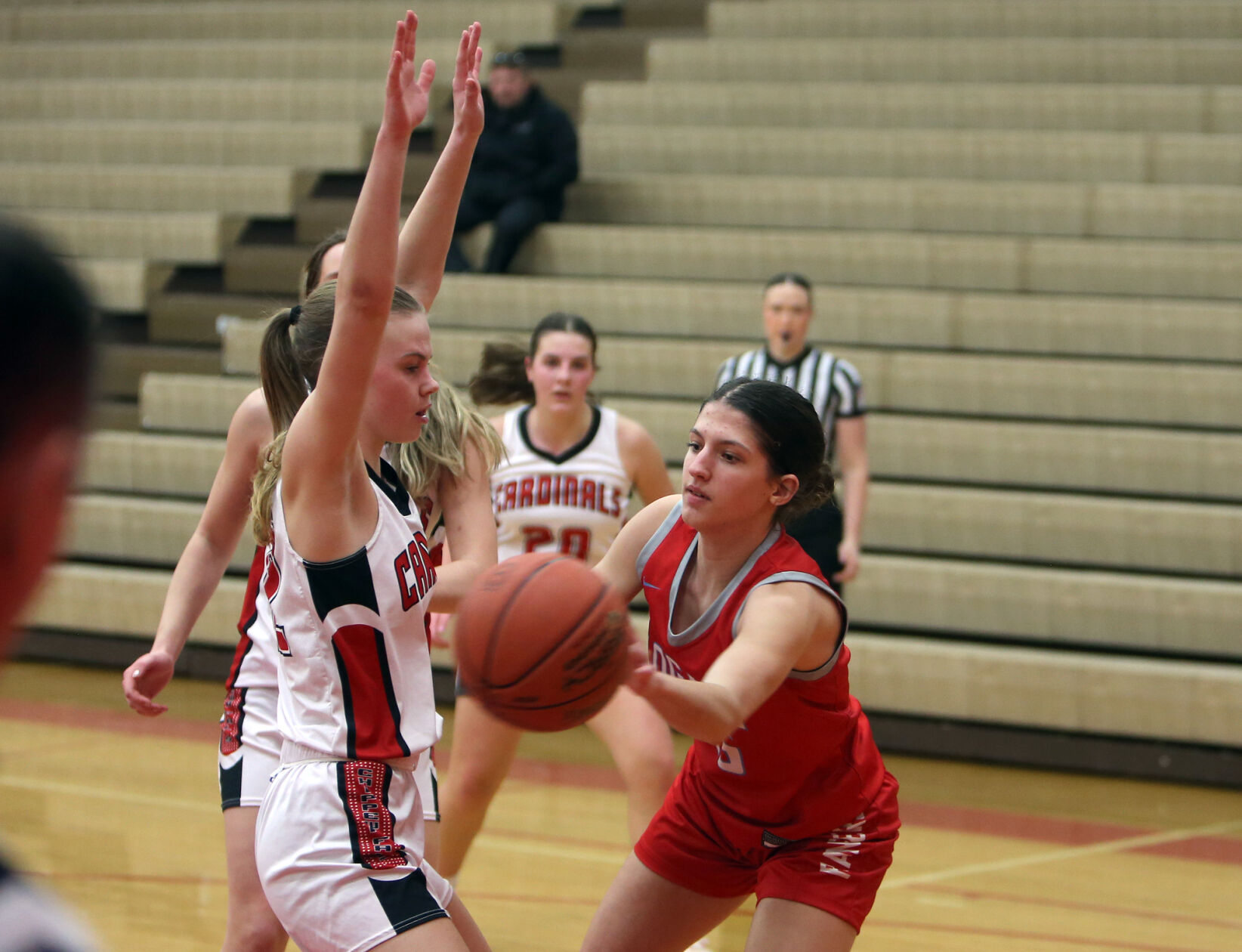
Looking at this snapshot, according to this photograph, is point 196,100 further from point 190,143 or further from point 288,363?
point 288,363

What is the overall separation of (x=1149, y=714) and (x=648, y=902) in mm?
3810

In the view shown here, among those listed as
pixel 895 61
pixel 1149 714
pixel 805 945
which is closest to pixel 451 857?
pixel 805 945

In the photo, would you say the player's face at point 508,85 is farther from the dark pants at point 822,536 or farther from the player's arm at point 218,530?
the player's arm at point 218,530

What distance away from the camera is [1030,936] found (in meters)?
3.89

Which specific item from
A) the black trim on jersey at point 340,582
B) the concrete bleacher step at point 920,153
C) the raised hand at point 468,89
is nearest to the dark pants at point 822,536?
the raised hand at point 468,89

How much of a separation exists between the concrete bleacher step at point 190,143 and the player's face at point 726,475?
696 centimetres

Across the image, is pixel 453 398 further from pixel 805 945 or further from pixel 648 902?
pixel 805 945

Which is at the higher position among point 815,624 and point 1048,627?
point 815,624

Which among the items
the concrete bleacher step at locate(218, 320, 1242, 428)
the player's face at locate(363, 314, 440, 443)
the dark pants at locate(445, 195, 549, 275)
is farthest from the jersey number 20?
the dark pants at locate(445, 195, 549, 275)

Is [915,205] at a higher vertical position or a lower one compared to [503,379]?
higher

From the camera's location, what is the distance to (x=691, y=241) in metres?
7.88

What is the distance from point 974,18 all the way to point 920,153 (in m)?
1.33

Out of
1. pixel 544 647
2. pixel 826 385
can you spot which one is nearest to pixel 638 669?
pixel 544 647

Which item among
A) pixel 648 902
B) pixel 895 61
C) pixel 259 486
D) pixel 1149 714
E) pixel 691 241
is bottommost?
pixel 1149 714
